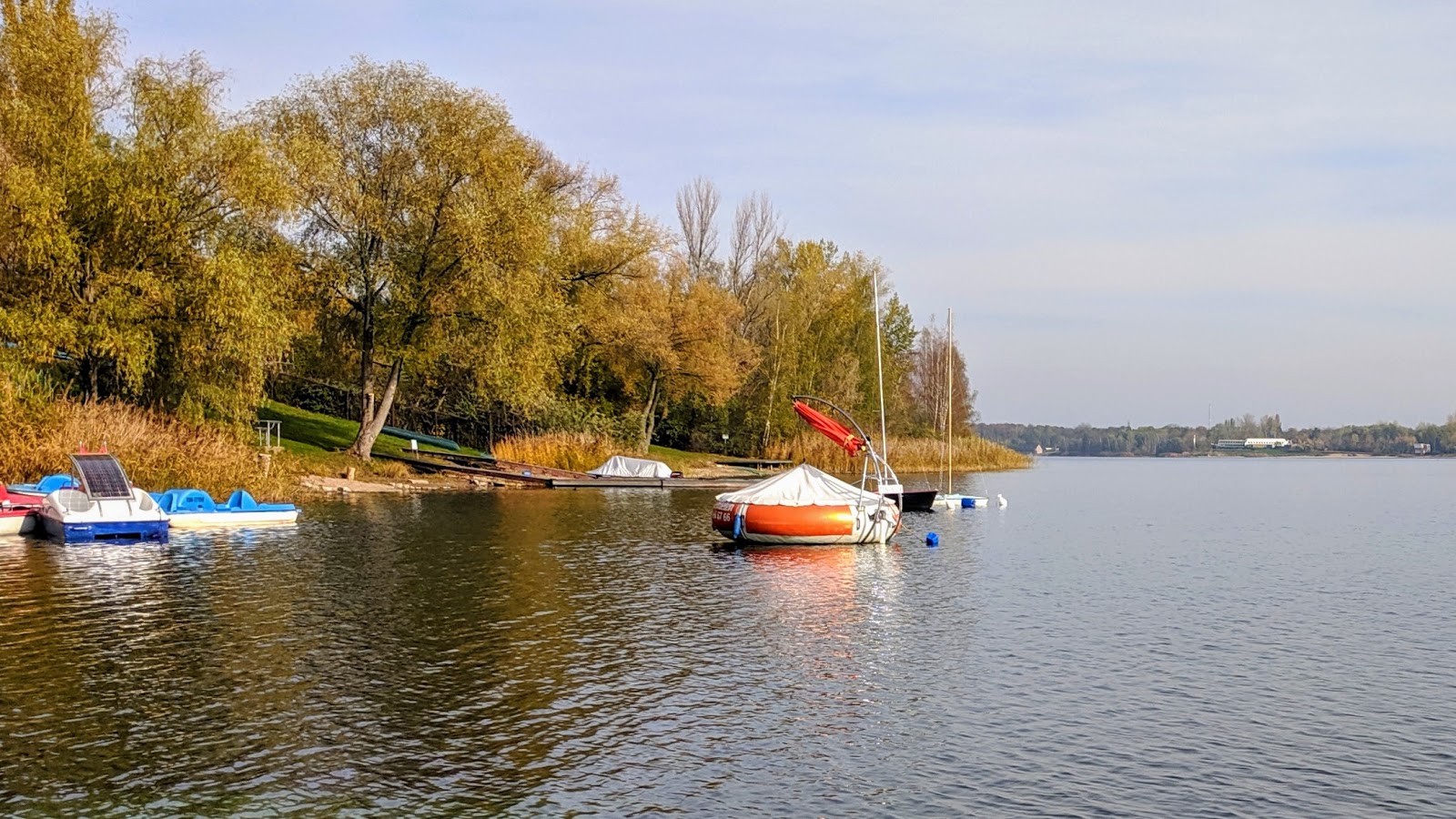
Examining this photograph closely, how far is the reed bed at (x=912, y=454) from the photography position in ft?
287

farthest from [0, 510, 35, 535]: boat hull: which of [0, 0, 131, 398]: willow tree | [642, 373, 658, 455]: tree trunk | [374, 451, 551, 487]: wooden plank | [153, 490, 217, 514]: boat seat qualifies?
[642, 373, 658, 455]: tree trunk

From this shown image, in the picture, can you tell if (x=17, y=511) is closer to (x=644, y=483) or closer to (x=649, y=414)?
(x=644, y=483)

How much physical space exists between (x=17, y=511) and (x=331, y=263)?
79.5 feet

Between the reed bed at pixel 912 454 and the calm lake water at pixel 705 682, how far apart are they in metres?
49.0

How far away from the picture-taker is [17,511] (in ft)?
118

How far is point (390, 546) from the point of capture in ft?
118

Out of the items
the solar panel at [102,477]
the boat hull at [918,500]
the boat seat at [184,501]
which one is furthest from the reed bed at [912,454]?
the solar panel at [102,477]

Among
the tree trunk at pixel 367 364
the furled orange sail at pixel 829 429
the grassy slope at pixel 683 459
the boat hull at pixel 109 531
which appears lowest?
the boat hull at pixel 109 531

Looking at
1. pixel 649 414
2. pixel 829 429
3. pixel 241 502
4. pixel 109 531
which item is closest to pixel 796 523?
pixel 829 429

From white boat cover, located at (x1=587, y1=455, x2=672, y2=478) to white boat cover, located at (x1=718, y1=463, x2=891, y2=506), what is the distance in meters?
28.8

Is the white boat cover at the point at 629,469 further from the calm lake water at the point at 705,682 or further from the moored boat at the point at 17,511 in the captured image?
the moored boat at the point at 17,511

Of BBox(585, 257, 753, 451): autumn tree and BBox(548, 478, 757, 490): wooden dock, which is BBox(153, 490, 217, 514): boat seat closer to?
BBox(548, 478, 757, 490): wooden dock

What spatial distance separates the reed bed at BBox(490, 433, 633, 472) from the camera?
72312mm

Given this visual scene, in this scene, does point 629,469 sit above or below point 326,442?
below
